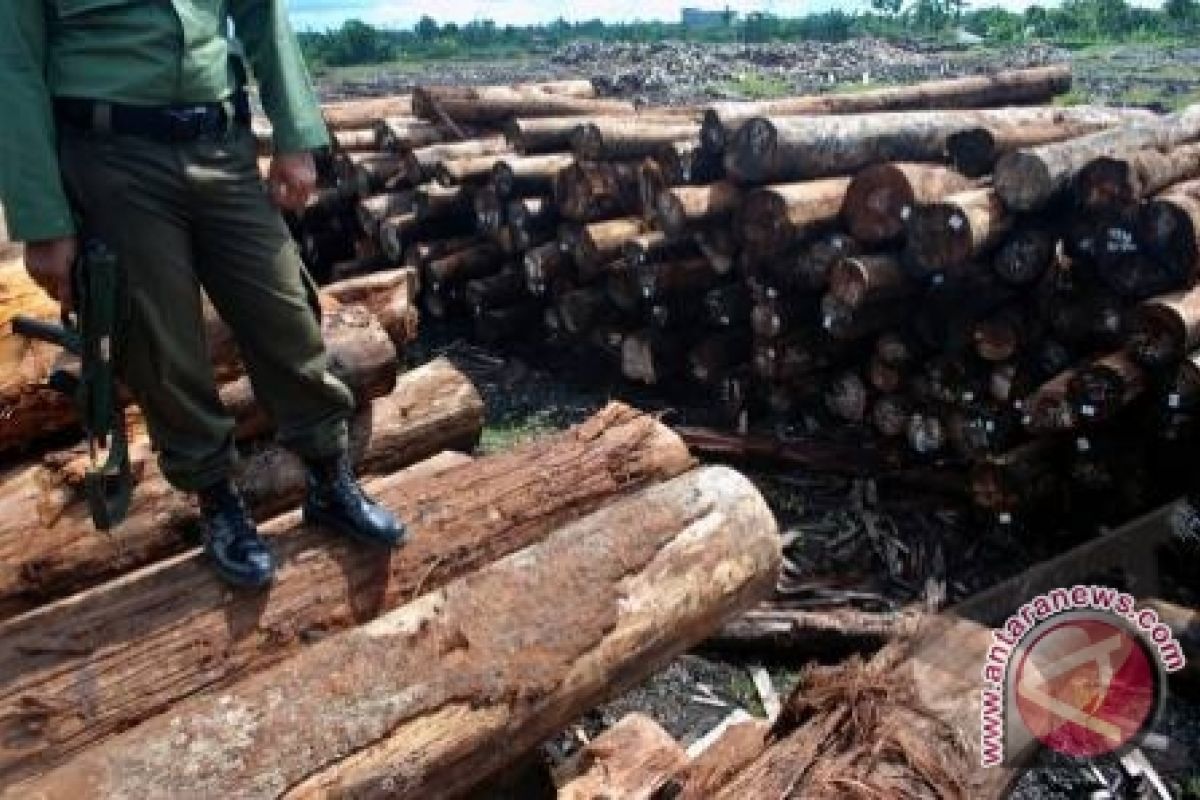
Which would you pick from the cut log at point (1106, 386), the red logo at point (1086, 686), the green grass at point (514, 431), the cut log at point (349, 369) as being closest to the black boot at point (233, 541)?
the cut log at point (349, 369)

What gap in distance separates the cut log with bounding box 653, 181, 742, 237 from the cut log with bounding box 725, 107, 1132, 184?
0.15 metres

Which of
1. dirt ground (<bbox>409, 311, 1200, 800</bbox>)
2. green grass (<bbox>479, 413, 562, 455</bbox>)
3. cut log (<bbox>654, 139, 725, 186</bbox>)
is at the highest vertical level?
cut log (<bbox>654, 139, 725, 186</bbox>)

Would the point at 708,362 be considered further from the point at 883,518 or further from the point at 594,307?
the point at 883,518

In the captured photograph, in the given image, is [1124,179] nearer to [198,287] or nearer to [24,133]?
[198,287]

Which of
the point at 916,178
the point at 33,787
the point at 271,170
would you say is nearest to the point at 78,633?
the point at 33,787

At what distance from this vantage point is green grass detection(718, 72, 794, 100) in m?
23.0

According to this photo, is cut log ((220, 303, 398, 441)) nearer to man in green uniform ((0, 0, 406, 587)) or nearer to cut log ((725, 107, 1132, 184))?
man in green uniform ((0, 0, 406, 587))

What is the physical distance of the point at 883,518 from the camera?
615cm

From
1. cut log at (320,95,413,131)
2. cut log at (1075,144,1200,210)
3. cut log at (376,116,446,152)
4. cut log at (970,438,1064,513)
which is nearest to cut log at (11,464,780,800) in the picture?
cut log at (970,438,1064,513)

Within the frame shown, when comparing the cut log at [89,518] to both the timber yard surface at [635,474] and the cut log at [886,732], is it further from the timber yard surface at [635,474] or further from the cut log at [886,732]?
the cut log at [886,732]

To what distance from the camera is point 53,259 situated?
2.72 metres

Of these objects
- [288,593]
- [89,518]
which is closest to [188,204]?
[288,593]

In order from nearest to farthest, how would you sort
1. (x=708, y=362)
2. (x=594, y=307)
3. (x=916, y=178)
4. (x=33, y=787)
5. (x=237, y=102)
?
(x=33, y=787) → (x=237, y=102) → (x=916, y=178) → (x=708, y=362) → (x=594, y=307)

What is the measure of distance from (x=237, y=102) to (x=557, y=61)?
112 ft
